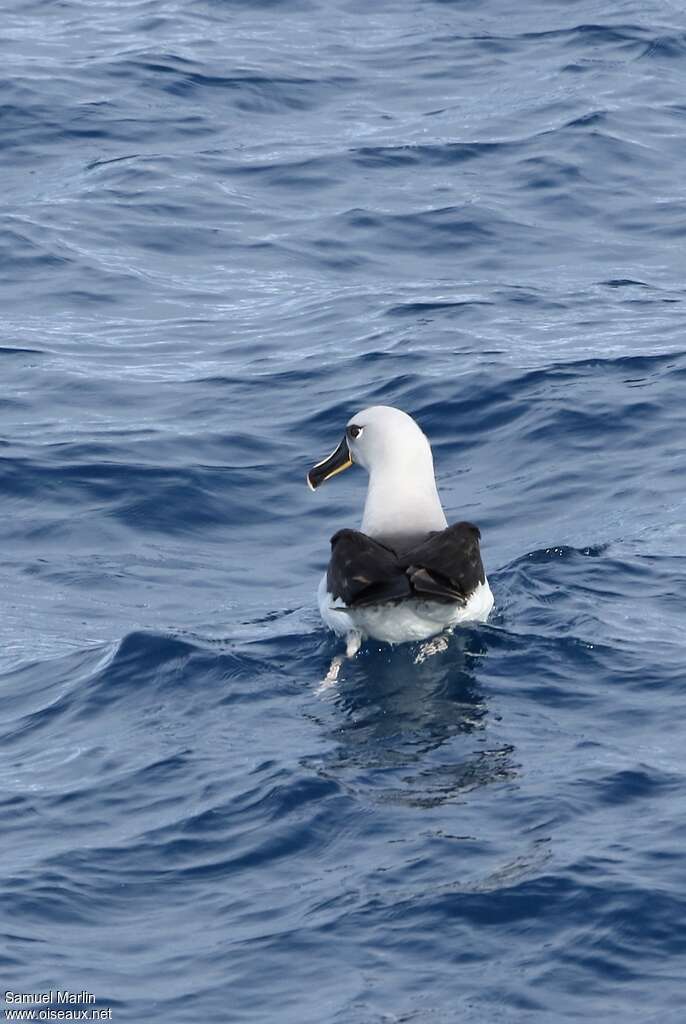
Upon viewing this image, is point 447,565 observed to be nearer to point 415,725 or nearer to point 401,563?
point 401,563

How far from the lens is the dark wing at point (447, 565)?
11219 millimetres

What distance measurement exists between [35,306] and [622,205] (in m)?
6.68

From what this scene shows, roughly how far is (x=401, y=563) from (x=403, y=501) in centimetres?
150

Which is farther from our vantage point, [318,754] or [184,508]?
[184,508]

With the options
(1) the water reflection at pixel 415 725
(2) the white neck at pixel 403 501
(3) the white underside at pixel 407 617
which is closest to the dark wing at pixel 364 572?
(3) the white underside at pixel 407 617

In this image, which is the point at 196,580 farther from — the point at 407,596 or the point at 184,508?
the point at 407,596

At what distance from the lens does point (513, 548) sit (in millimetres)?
14078

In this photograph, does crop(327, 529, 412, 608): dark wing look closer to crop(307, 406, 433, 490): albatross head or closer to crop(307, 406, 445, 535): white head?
crop(307, 406, 445, 535): white head

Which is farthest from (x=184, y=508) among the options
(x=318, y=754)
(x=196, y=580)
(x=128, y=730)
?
(x=318, y=754)

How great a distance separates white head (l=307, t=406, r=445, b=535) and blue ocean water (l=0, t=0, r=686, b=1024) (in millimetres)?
784

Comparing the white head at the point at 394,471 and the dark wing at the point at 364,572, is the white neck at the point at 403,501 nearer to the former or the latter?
the white head at the point at 394,471

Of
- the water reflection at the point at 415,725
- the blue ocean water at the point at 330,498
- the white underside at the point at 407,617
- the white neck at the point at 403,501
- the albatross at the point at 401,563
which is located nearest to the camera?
the blue ocean water at the point at 330,498

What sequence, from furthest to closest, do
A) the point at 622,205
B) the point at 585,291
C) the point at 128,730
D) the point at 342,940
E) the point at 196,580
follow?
1. the point at 622,205
2. the point at 585,291
3. the point at 196,580
4. the point at 128,730
5. the point at 342,940

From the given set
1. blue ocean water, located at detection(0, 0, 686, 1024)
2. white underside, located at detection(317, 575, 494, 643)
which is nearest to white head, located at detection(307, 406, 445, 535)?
blue ocean water, located at detection(0, 0, 686, 1024)
